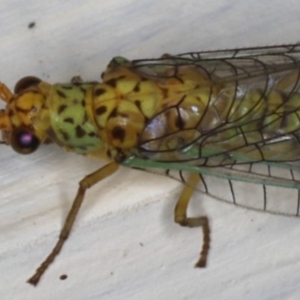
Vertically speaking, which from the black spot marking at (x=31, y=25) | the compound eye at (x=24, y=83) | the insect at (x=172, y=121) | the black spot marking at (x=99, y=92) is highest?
the black spot marking at (x=31, y=25)

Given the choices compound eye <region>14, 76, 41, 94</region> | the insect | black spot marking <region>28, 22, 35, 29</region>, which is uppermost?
black spot marking <region>28, 22, 35, 29</region>

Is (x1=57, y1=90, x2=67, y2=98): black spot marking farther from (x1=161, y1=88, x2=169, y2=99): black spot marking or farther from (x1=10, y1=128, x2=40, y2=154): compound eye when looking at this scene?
(x1=161, y1=88, x2=169, y2=99): black spot marking

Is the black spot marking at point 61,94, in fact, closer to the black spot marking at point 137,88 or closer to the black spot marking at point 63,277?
the black spot marking at point 137,88

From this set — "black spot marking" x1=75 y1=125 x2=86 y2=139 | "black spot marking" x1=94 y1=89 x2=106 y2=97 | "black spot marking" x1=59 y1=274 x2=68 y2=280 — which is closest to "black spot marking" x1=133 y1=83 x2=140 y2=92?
"black spot marking" x1=94 y1=89 x2=106 y2=97

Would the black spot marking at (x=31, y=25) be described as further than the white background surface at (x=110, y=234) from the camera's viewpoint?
Yes

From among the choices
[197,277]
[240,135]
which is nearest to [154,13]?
[240,135]

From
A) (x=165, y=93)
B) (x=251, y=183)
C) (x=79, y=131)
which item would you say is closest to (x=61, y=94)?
(x=79, y=131)

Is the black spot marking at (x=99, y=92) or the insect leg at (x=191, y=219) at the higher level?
the black spot marking at (x=99, y=92)

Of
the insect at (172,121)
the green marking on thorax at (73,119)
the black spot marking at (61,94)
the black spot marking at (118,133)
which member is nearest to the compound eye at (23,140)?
the insect at (172,121)
